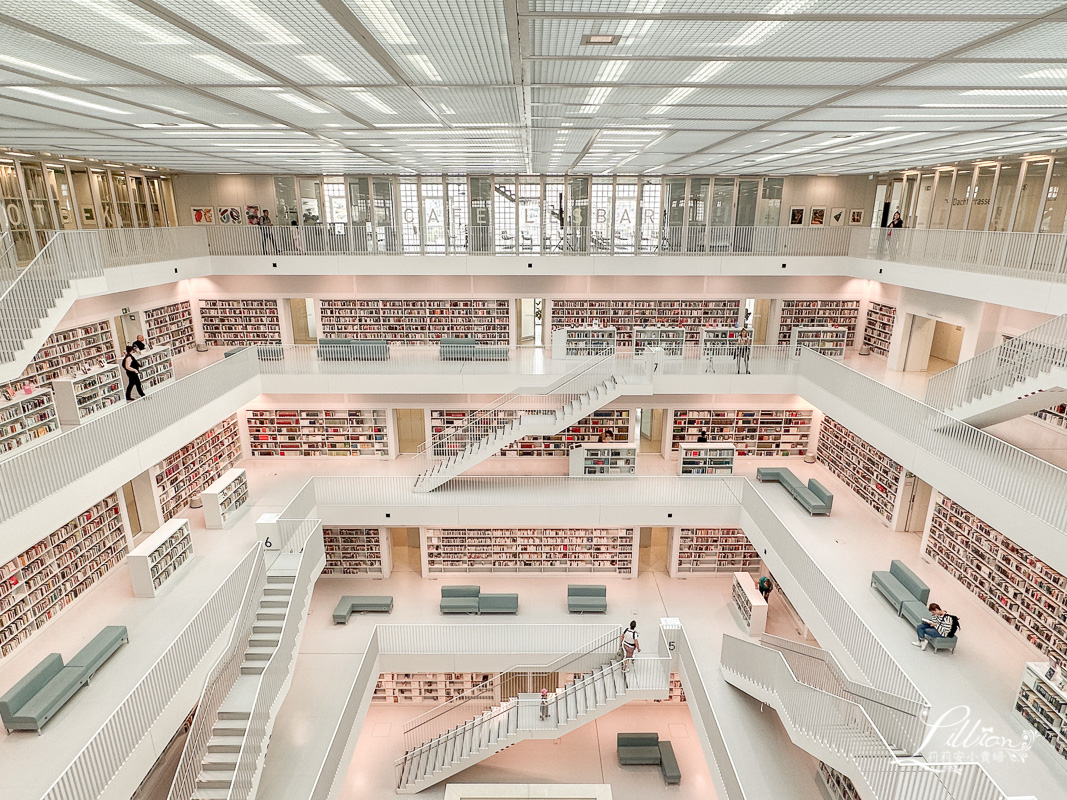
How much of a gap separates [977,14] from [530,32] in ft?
7.79

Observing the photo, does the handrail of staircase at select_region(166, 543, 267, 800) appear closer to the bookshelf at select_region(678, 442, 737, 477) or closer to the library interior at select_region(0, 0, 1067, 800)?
the library interior at select_region(0, 0, 1067, 800)

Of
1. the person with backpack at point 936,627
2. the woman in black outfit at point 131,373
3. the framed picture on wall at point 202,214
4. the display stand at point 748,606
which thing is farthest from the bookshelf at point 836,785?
the framed picture on wall at point 202,214

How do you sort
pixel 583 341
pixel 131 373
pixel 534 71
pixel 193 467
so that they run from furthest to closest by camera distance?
pixel 583 341 < pixel 193 467 < pixel 131 373 < pixel 534 71

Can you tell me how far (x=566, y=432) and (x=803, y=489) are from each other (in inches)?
243

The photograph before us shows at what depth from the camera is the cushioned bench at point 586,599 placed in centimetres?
→ 1392

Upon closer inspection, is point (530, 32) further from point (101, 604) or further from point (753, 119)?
point (101, 604)

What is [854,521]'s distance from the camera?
13.0 metres

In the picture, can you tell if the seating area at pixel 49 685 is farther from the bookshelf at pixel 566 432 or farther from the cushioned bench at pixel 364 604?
the bookshelf at pixel 566 432

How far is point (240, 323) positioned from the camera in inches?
688

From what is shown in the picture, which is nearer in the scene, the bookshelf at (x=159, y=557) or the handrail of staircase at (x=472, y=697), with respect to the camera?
the bookshelf at (x=159, y=557)

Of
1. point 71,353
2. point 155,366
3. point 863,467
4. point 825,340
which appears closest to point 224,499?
point 155,366

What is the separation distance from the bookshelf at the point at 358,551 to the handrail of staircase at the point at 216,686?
449 centimetres

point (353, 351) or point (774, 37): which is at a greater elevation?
point (774, 37)

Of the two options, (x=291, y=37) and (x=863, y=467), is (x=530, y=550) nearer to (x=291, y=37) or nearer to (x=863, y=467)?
(x=863, y=467)
